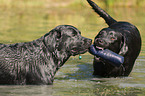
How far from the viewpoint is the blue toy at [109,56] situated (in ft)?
26.6

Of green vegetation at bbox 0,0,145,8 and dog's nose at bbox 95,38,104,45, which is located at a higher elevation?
green vegetation at bbox 0,0,145,8

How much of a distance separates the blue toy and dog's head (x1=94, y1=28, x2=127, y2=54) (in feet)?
0.46

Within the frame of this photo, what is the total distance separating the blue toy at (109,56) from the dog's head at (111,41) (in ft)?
0.46

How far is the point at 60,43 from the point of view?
24.6 feet

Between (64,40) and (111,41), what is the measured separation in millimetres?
1510

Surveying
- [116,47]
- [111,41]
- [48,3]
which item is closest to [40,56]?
[111,41]

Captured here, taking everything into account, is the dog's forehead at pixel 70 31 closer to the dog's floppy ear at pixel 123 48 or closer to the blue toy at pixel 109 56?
the blue toy at pixel 109 56

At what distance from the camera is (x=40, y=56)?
759cm

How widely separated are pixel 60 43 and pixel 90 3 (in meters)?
3.34

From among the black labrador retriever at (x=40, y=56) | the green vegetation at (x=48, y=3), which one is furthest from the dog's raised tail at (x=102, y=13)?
the green vegetation at (x=48, y=3)

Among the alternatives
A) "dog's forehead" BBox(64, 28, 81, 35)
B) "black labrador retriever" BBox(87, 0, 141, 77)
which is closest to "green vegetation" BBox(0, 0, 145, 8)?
"black labrador retriever" BBox(87, 0, 141, 77)

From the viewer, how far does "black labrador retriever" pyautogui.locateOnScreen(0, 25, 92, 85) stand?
745 centimetres

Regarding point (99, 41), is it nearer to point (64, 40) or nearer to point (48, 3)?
point (64, 40)

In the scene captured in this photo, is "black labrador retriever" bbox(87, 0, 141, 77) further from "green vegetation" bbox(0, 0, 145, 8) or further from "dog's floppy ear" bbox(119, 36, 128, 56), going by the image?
"green vegetation" bbox(0, 0, 145, 8)
